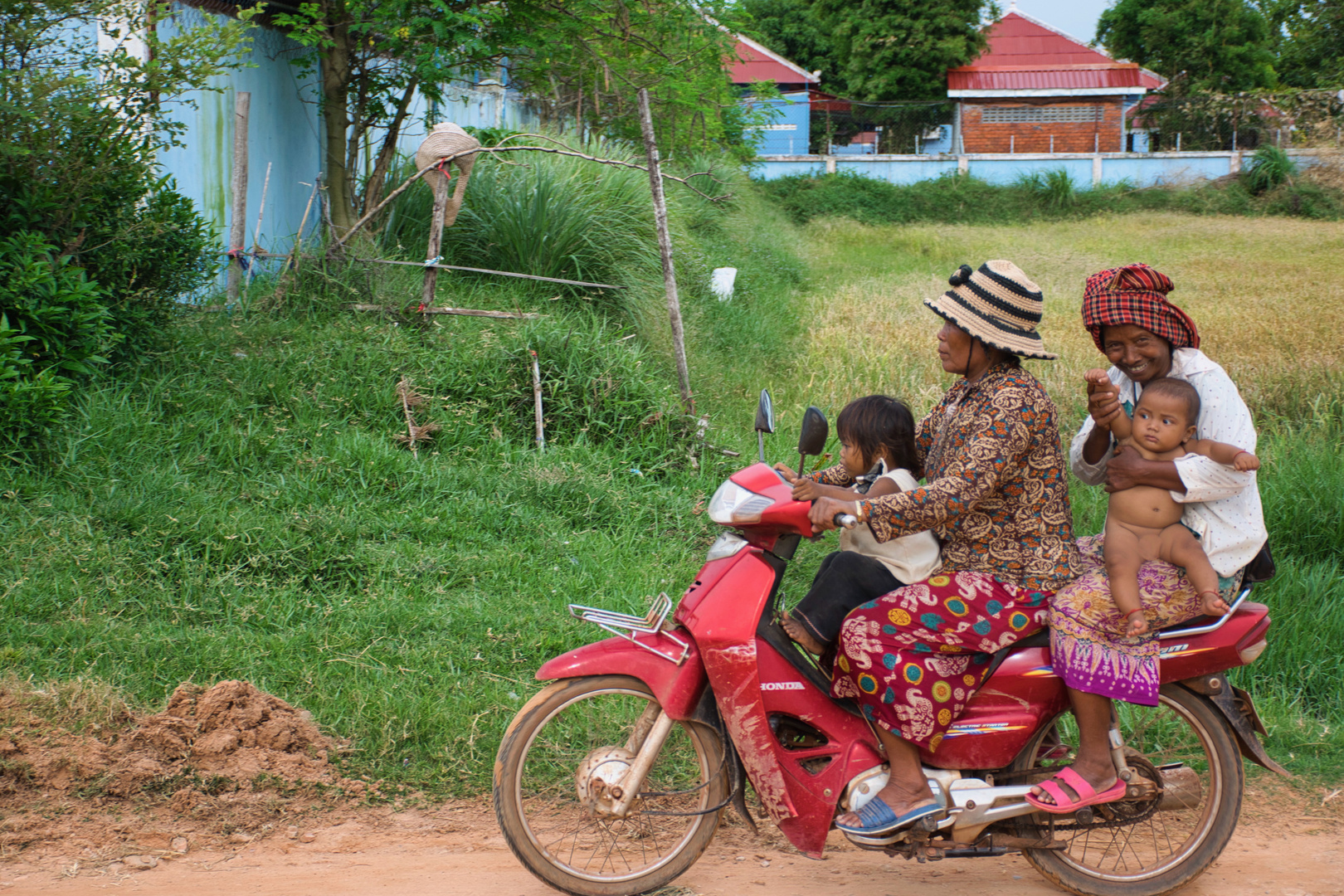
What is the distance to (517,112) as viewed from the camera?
17078 millimetres

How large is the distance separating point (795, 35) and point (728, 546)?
40303 millimetres

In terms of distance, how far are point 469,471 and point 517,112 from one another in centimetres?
1287

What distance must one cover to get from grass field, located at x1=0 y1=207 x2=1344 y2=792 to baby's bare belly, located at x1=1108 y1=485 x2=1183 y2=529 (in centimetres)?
166

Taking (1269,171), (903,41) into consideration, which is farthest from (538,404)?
(903,41)

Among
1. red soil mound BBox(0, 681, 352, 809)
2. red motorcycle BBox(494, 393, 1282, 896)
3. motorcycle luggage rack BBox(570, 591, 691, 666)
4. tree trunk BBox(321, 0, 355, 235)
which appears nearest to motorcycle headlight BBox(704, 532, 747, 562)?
red motorcycle BBox(494, 393, 1282, 896)

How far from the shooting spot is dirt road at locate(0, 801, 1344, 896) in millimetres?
2869

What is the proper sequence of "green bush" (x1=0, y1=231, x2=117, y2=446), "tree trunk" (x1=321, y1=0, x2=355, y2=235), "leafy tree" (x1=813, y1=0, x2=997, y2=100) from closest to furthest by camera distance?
"green bush" (x1=0, y1=231, x2=117, y2=446)
"tree trunk" (x1=321, y1=0, x2=355, y2=235)
"leafy tree" (x1=813, y1=0, x2=997, y2=100)

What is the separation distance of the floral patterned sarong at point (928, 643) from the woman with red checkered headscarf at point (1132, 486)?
154 mm

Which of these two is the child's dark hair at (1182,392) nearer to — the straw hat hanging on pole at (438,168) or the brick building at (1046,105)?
the straw hat hanging on pole at (438,168)

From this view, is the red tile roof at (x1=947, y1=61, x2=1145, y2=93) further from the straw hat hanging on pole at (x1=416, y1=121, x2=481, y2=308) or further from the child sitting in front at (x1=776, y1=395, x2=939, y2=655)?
the child sitting in front at (x1=776, y1=395, x2=939, y2=655)

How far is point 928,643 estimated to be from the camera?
264cm

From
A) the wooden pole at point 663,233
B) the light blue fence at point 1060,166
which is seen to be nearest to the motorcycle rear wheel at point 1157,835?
the wooden pole at point 663,233

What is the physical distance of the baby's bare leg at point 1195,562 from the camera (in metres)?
2.62

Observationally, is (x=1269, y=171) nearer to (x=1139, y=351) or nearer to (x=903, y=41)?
(x=903, y=41)
